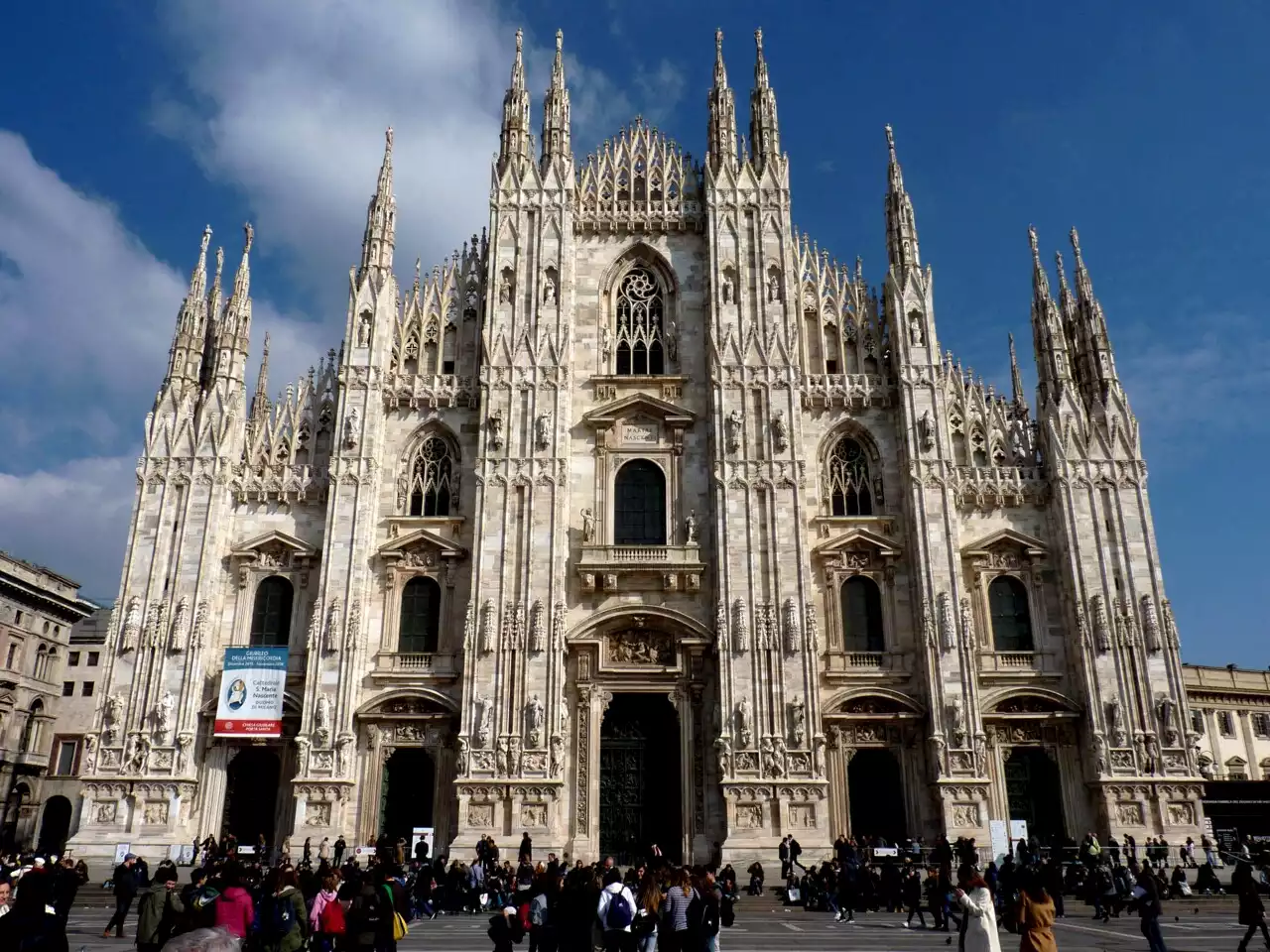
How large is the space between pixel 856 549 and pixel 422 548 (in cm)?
1364

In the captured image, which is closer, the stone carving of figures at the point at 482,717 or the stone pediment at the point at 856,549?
the stone carving of figures at the point at 482,717

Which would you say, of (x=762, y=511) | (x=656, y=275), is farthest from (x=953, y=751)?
(x=656, y=275)

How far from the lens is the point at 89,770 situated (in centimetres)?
3003

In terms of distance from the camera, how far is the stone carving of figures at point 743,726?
2995cm

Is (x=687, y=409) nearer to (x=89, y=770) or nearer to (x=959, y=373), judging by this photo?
(x=959, y=373)

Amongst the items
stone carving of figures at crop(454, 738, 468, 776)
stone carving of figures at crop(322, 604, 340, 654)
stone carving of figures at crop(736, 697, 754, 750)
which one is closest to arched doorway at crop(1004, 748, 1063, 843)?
stone carving of figures at crop(736, 697, 754, 750)

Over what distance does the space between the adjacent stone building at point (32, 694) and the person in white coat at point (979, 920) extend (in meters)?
50.4

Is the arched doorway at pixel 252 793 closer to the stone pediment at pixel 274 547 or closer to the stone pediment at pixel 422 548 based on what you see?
the stone pediment at pixel 274 547

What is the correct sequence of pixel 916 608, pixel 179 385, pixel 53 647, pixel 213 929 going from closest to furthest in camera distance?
pixel 213 929, pixel 916 608, pixel 179 385, pixel 53 647

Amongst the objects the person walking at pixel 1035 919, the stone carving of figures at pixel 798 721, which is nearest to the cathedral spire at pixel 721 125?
the stone carving of figures at pixel 798 721

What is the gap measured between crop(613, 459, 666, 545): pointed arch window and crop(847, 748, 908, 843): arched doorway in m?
9.01

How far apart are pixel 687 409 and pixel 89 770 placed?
20.9 m

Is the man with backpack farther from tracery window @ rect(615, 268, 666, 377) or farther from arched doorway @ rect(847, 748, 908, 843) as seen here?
tracery window @ rect(615, 268, 666, 377)

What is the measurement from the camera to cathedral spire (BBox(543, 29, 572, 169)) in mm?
37500
